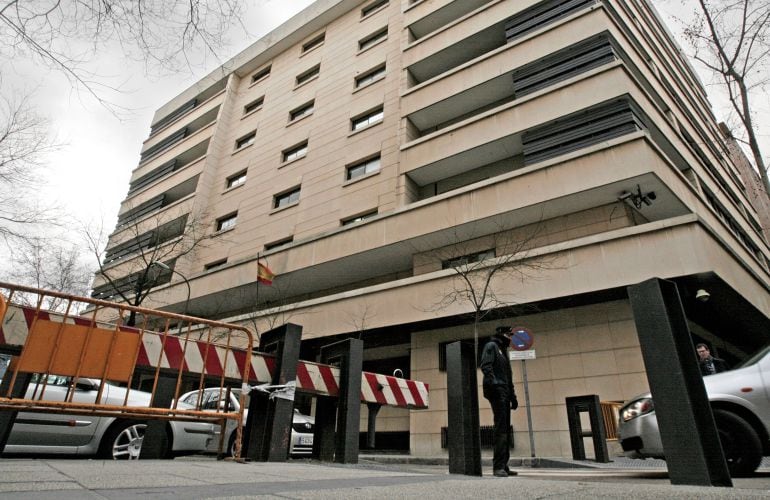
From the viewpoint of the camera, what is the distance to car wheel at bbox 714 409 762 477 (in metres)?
4.39

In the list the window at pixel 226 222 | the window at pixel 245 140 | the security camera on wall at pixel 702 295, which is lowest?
the security camera on wall at pixel 702 295

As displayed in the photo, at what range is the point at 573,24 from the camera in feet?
53.4

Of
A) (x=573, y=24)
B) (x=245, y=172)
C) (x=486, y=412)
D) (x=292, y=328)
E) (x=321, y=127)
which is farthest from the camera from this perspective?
(x=245, y=172)

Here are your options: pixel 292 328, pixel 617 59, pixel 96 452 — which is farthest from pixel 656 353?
pixel 617 59

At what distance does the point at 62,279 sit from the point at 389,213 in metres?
18.0

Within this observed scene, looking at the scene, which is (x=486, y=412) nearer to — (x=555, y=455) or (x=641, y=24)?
(x=555, y=455)

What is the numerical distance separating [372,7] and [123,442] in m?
26.3

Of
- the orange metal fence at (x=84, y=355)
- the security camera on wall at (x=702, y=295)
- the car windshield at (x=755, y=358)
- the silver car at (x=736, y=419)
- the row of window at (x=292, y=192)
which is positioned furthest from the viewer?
the row of window at (x=292, y=192)

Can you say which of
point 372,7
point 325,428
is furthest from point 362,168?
point 325,428

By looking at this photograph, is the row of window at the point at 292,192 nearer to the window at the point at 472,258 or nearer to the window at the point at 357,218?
the window at the point at 357,218

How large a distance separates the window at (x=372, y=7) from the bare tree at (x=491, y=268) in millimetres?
17074

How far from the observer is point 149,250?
2670 cm

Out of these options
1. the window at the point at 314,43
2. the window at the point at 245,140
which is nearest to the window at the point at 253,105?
the window at the point at 245,140

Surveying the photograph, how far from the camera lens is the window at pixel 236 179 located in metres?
26.2
